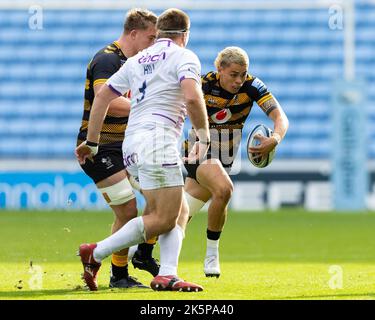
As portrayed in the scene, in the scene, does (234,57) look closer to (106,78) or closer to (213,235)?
(106,78)

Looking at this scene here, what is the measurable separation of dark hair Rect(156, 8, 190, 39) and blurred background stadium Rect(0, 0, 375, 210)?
17317mm

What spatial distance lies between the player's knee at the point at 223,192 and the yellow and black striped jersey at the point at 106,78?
2.97 ft

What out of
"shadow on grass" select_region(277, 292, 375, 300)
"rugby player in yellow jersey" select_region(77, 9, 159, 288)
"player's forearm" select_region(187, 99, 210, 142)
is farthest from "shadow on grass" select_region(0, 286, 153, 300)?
"player's forearm" select_region(187, 99, 210, 142)

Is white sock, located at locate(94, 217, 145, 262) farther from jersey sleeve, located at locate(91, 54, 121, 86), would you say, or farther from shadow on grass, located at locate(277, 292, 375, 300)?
jersey sleeve, located at locate(91, 54, 121, 86)

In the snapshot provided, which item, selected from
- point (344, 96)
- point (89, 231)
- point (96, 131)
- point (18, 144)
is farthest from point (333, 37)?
point (96, 131)

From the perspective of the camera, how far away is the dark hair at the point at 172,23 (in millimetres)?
6332

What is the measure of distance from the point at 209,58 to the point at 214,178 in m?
20.9

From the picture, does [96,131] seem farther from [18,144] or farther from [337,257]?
[18,144]

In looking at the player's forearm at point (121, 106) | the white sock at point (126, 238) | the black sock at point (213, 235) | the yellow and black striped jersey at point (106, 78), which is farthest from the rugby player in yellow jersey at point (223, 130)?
the white sock at point (126, 238)

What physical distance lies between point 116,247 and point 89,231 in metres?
8.11

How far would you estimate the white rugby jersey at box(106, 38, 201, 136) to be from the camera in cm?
630

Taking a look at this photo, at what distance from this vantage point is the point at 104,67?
277 inches

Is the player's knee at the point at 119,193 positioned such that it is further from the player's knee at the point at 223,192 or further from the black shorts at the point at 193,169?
the player's knee at the point at 223,192
